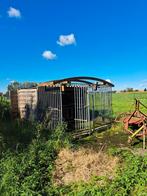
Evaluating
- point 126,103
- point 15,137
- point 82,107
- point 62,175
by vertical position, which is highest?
point 126,103

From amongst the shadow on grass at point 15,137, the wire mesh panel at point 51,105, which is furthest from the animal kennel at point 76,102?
the shadow on grass at point 15,137

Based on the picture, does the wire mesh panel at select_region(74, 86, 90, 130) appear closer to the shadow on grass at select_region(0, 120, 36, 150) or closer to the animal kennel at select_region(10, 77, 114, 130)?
the animal kennel at select_region(10, 77, 114, 130)

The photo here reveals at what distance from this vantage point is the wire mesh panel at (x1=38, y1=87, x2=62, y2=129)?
12.8 metres

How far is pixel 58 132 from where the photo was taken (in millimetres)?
9203

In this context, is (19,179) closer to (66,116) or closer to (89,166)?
(89,166)

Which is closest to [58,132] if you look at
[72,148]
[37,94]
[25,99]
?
[72,148]

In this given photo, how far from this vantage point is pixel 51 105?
13.4 m

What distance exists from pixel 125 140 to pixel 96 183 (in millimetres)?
5420

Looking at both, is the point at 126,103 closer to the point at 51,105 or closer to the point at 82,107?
the point at 82,107

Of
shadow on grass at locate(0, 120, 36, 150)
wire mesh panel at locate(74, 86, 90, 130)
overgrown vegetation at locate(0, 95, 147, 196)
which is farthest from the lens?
wire mesh panel at locate(74, 86, 90, 130)

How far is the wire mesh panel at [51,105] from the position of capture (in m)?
12.8

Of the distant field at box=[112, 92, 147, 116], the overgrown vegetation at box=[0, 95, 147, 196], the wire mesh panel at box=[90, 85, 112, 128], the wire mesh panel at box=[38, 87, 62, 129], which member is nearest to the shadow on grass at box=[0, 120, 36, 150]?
the overgrown vegetation at box=[0, 95, 147, 196]

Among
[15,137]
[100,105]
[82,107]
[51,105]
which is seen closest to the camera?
[15,137]

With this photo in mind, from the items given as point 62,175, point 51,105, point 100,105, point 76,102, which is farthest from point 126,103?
point 62,175
